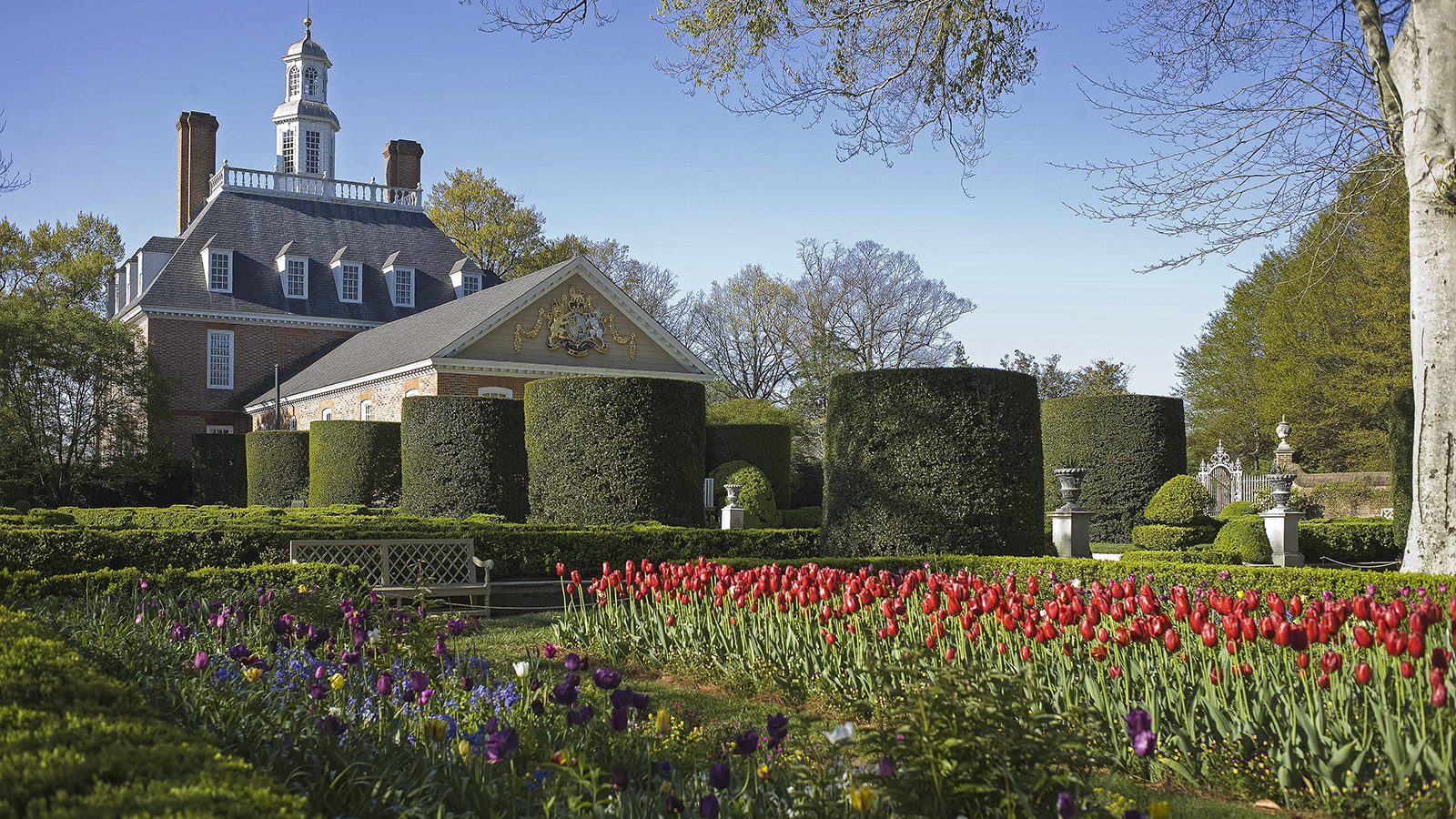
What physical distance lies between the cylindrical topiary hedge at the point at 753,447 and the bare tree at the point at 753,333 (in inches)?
723

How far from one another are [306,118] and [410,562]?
1514 inches

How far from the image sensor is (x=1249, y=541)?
682 inches

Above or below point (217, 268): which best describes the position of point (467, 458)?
below

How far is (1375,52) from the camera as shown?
451 inches

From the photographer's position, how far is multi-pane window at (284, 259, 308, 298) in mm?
39272

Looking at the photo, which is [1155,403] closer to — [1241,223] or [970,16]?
[1241,223]

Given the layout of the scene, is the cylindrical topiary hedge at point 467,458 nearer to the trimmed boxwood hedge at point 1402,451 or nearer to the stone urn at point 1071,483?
the stone urn at point 1071,483

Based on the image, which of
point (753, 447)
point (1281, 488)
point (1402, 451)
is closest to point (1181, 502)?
point (1281, 488)

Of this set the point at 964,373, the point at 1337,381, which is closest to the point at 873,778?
the point at 964,373

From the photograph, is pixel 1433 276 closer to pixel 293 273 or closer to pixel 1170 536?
pixel 1170 536

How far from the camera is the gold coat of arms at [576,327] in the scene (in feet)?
95.0

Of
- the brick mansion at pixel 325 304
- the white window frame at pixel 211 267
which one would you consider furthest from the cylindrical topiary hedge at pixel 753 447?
the white window frame at pixel 211 267

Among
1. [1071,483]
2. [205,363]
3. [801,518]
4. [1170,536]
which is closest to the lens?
[1071,483]

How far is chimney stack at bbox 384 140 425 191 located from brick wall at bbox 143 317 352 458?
410 inches
